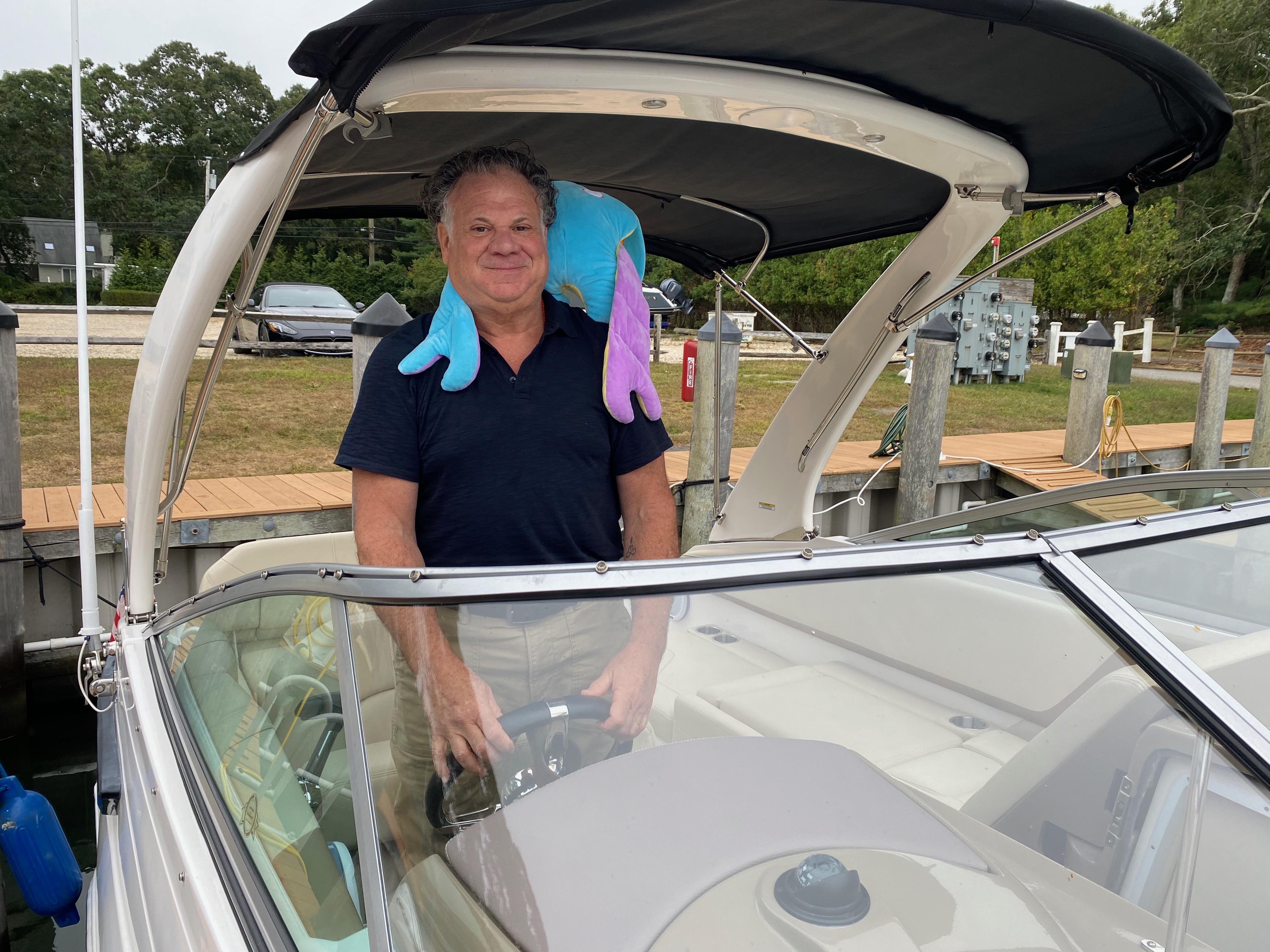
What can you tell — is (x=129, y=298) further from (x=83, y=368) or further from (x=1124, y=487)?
(x=1124, y=487)

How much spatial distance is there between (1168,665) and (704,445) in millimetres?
4107

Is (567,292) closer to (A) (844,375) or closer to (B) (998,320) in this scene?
(A) (844,375)

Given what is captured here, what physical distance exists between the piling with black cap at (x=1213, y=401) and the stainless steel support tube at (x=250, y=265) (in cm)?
741

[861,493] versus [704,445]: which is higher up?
[704,445]

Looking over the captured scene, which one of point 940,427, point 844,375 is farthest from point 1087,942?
point 940,427

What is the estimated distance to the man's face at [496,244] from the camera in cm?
190

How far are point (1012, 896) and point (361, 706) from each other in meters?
0.82

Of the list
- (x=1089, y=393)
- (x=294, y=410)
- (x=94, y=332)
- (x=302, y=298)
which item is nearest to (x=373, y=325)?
(x=294, y=410)

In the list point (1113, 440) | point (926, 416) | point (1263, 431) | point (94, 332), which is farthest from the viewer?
point (94, 332)

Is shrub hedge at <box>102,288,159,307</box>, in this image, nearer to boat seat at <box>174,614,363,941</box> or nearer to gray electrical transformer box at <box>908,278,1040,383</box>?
gray electrical transformer box at <box>908,278,1040,383</box>

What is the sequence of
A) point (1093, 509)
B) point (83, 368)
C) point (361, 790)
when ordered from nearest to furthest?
1. point (361, 790)
2. point (1093, 509)
3. point (83, 368)

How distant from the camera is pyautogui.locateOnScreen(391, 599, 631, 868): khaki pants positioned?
1116 mm

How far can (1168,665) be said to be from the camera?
46.8 inches

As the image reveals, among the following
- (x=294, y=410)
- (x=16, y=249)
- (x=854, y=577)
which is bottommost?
(x=294, y=410)
